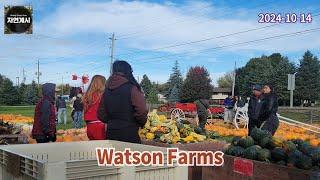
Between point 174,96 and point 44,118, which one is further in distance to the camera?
point 174,96

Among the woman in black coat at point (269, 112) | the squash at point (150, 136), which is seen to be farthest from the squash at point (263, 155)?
the squash at point (150, 136)

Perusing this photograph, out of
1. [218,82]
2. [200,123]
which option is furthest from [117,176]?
[218,82]

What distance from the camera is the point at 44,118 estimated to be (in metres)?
8.06

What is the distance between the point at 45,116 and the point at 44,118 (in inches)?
1.6

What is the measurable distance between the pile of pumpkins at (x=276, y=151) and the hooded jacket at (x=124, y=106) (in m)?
1.79

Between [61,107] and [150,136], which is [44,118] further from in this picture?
[61,107]

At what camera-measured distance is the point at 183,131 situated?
9852 mm

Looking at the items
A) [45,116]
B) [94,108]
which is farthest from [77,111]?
[94,108]

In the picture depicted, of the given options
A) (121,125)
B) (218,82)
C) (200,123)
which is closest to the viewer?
(121,125)

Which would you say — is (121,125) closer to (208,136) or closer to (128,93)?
(128,93)

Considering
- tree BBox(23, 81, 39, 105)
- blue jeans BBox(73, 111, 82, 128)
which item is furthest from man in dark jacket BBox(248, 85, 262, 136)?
tree BBox(23, 81, 39, 105)

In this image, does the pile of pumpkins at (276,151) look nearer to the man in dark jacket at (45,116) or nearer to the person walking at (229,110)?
the man in dark jacket at (45,116)

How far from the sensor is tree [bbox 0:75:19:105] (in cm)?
8844

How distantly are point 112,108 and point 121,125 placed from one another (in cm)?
27
